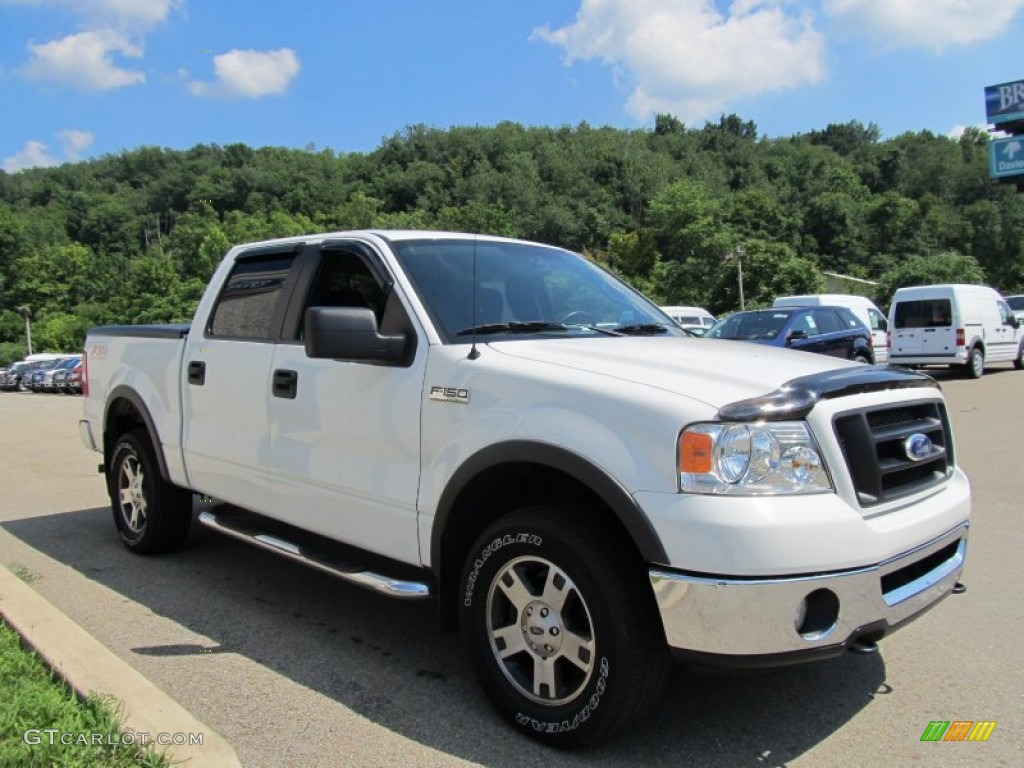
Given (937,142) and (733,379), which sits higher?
(937,142)

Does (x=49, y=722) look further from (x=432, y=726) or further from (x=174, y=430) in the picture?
(x=174, y=430)

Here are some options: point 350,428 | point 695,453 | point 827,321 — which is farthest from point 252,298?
point 827,321

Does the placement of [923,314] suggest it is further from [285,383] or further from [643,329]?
[285,383]

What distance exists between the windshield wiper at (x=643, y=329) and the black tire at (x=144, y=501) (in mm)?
3133

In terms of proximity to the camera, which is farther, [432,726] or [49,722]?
[432,726]

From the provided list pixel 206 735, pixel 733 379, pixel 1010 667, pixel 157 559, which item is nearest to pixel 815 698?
pixel 1010 667

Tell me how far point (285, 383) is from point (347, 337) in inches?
37.1

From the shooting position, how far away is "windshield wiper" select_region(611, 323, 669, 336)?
3941mm

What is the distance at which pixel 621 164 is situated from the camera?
92625mm

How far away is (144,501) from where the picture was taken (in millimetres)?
5480

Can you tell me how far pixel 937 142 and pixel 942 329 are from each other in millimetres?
99280

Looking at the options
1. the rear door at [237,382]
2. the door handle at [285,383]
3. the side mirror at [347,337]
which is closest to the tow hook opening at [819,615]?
the side mirror at [347,337]

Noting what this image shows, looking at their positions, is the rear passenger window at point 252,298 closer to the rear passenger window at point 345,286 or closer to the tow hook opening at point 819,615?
the rear passenger window at point 345,286

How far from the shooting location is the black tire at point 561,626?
8.79ft
